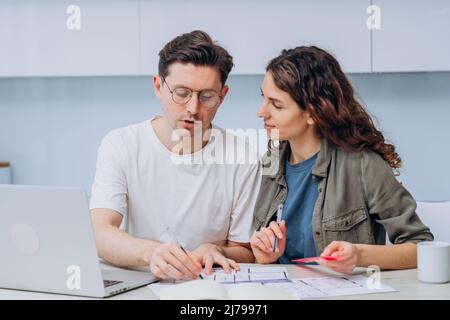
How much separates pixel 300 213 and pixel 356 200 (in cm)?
15

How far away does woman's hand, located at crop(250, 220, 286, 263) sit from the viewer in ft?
4.42

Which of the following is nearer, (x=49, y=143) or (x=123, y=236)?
(x=123, y=236)

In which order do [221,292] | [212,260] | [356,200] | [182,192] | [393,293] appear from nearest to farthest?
[221,292] → [393,293] → [212,260] → [356,200] → [182,192]

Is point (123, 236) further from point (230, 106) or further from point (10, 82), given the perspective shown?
point (10, 82)

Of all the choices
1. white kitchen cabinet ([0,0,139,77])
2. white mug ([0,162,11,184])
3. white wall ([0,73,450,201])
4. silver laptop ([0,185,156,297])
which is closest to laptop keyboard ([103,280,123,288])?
silver laptop ([0,185,156,297])

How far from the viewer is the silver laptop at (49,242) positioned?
1.05 m

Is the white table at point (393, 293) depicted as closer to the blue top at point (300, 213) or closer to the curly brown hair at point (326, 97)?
the blue top at point (300, 213)

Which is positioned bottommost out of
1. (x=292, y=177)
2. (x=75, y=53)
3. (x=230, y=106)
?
(x=292, y=177)

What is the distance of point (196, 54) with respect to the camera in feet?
5.28

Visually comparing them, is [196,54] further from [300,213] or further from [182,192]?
[300,213]

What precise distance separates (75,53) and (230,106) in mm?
631

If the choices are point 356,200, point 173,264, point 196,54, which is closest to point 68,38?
point 196,54
